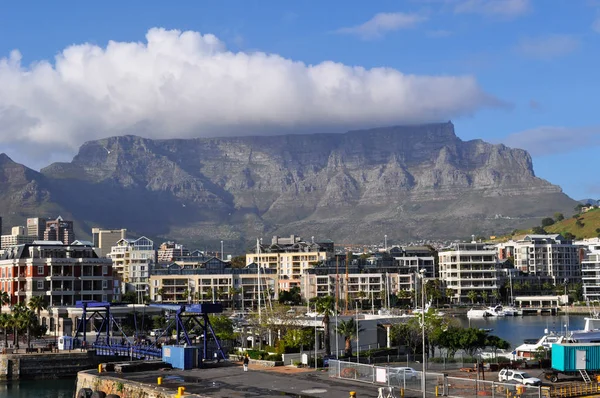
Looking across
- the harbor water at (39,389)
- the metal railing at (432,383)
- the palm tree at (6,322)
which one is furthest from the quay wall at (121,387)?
the palm tree at (6,322)

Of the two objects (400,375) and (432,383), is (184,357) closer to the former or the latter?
(400,375)

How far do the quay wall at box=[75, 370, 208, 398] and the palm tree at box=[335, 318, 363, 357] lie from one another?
2402 cm

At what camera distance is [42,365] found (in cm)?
8869

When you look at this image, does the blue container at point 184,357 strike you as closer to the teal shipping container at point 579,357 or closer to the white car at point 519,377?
the white car at point 519,377

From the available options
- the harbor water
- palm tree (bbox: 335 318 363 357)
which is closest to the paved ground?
palm tree (bbox: 335 318 363 357)

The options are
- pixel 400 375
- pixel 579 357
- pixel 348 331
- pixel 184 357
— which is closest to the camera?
pixel 400 375

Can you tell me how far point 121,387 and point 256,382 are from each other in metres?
9.39

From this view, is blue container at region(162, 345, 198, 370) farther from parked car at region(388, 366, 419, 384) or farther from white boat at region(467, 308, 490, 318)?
white boat at region(467, 308, 490, 318)

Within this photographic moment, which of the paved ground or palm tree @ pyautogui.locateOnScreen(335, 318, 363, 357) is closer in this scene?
the paved ground

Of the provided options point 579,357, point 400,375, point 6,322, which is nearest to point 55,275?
point 6,322

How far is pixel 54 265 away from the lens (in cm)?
12975

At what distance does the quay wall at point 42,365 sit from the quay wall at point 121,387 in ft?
65.8

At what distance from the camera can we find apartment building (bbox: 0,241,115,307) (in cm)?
12938

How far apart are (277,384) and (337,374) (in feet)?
18.7
